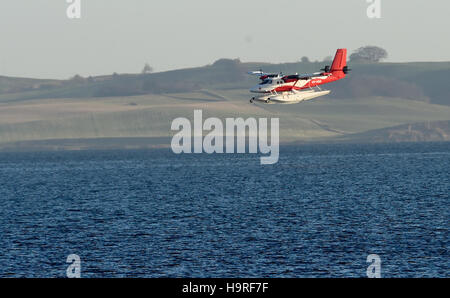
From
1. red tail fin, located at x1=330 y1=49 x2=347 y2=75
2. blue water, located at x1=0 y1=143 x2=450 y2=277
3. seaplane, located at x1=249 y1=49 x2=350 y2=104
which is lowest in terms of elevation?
blue water, located at x1=0 y1=143 x2=450 y2=277

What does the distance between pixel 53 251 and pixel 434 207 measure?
213 ft

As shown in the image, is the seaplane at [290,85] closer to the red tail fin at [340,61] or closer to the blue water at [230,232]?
the red tail fin at [340,61]

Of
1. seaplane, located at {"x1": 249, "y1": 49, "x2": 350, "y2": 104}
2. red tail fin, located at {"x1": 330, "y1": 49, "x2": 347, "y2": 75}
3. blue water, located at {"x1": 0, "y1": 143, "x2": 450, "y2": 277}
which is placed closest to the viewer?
blue water, located at {"x1": 0, "y1": 143, "x2": 450, "y2": 277}

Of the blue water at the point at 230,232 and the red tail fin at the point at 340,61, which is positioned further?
the red tail fin at the point at 340,61

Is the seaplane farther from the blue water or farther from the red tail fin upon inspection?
the blue water

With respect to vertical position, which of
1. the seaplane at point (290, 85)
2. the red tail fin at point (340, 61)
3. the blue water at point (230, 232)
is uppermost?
the red tail fin at point (340, 61)

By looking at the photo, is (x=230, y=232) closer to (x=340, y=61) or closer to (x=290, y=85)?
(x=290, y=85)

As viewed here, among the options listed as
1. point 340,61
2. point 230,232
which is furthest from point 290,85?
point 230,232

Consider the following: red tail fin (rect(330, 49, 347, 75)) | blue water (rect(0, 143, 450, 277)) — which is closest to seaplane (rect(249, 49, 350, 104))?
red tail fin (rect(330, 49, 347, 75))

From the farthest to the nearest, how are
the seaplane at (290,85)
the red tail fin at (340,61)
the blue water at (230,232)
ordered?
1. the seaplane at (290,85)
2. the red tail fin at (340,61)
3. the blue water at (230,232)

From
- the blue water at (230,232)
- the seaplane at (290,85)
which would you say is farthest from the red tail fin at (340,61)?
the blue water at (230,232)

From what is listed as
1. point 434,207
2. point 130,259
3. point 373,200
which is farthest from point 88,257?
point 373,200
